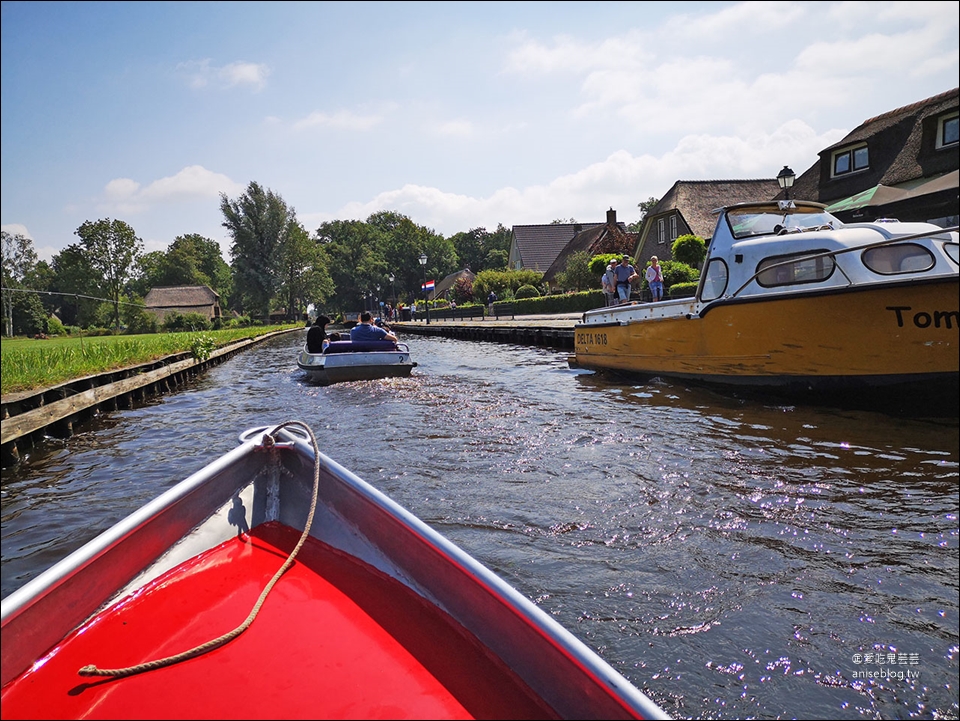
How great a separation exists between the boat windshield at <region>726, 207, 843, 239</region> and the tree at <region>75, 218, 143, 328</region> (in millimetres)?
63472

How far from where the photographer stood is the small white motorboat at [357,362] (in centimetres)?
1343

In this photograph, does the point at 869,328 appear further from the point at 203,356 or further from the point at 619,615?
the point at 203,356

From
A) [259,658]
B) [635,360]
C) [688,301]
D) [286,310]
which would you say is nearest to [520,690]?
[259,658]

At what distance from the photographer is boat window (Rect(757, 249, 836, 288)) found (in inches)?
297

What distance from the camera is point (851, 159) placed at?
1639 cm

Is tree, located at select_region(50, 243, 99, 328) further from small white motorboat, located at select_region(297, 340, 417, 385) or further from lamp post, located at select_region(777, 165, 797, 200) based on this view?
lamp post, located at select_region(777, 165, 797, 200)

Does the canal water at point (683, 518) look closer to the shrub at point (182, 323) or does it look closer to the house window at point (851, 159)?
the house window at point (851, 159)

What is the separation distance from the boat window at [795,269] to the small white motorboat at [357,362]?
816 cm

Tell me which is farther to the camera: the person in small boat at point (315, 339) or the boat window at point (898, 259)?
the person in small boat at point (315, 339)

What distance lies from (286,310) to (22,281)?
125 feet

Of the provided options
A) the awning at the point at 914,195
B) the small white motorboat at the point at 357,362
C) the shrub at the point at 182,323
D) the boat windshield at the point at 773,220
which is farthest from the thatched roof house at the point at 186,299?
the awning at the point at 914,195

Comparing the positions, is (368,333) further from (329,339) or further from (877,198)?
(877,198)

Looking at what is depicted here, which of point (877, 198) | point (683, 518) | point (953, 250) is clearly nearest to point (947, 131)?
point (877, 198)

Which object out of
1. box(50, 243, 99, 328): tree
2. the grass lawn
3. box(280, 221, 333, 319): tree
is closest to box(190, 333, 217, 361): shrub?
the grass lawn
